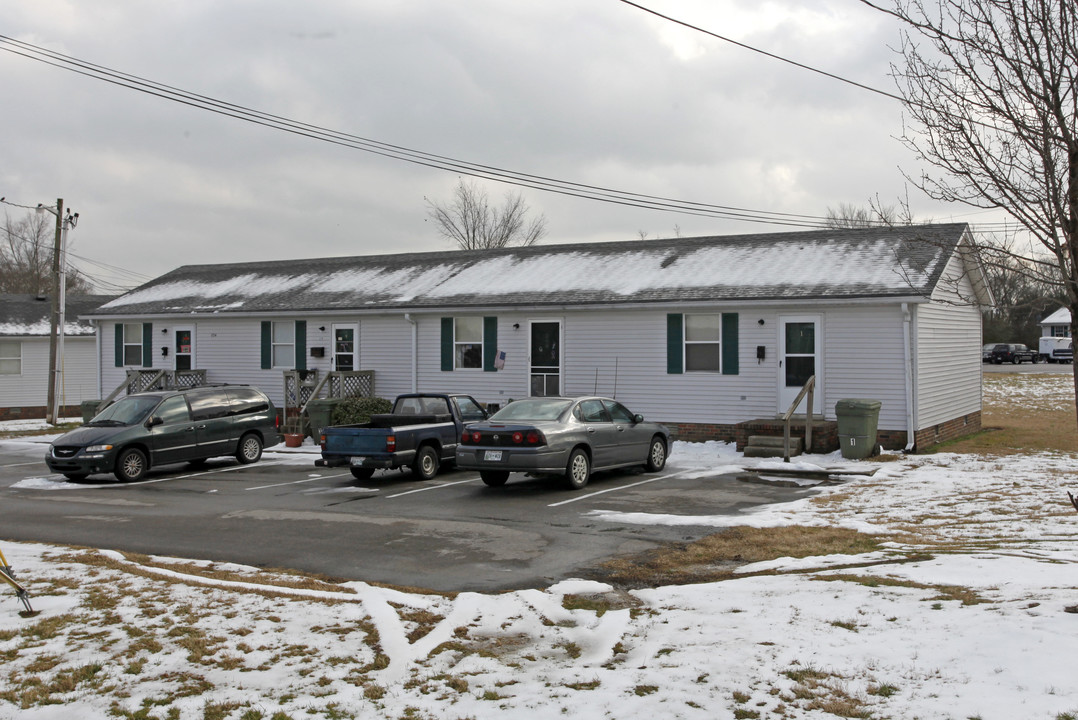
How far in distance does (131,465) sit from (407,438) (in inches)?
214

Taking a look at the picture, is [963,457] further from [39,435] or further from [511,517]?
[39,435]

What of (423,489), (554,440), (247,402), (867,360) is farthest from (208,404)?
(867,360)

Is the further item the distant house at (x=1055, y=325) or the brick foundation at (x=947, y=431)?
the distant house at (x=1055, y=325)

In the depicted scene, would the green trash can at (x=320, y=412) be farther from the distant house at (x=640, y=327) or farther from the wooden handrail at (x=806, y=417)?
the wooden handrail at (x=806, y=417)

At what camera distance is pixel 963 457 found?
16844 millimetres

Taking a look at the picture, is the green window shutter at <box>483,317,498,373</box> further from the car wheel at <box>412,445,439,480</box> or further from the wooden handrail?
the wooden handrail

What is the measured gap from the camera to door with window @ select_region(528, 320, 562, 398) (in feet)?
71.6

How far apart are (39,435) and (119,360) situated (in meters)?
3.28

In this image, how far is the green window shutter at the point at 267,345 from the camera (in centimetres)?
2597

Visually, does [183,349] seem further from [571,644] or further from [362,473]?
[571,644]

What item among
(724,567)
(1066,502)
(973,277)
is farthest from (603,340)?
(724,567)

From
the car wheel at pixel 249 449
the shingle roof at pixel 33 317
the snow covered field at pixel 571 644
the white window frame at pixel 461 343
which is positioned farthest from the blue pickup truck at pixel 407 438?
the shingle roof at pixel 33 317

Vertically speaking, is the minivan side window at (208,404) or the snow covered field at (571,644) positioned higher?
the minivan side window at (208,404)

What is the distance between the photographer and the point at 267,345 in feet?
85.3
